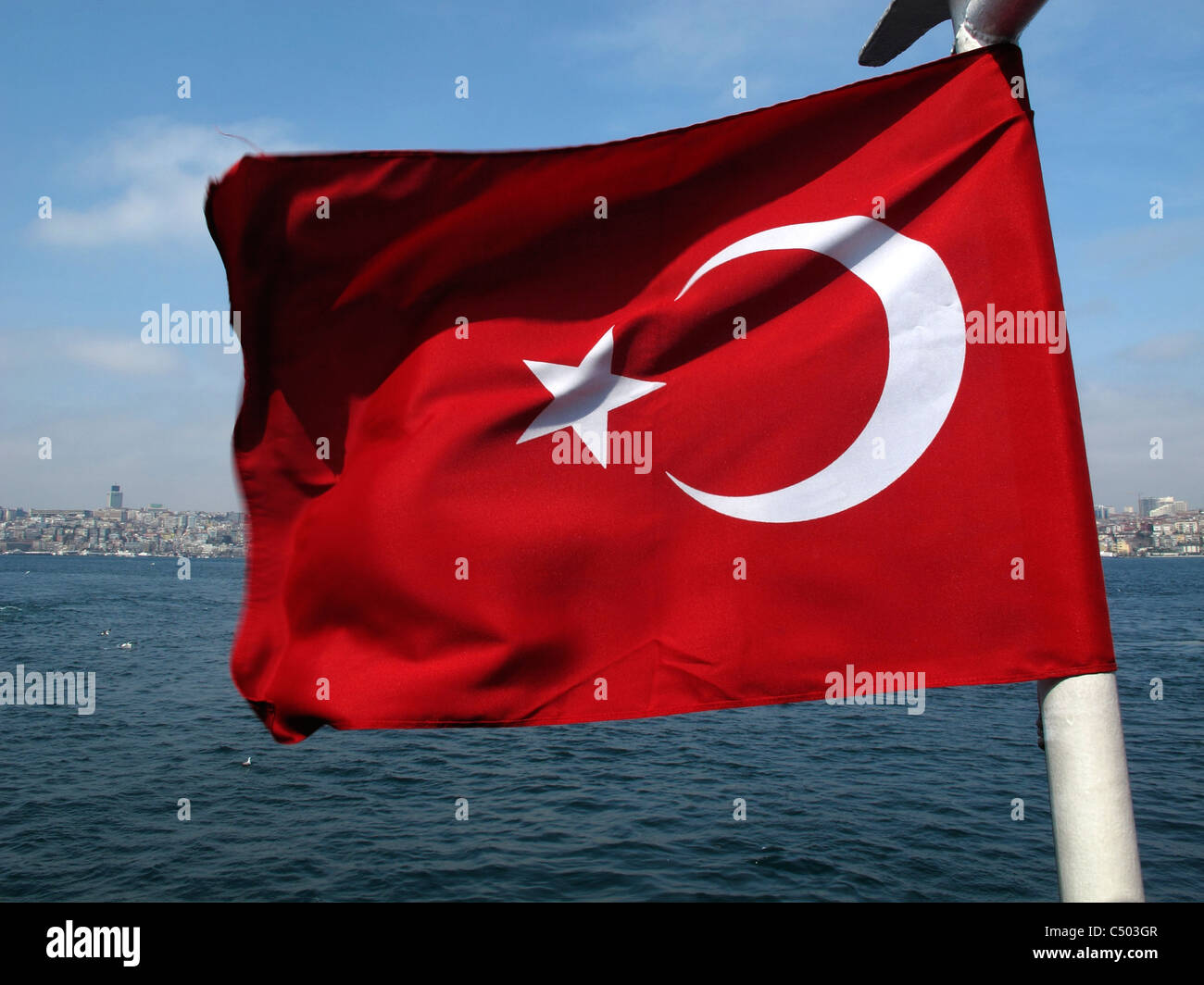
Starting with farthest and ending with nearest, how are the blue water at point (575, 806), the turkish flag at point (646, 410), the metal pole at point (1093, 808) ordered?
the blue water at point (575, 806) < the turkish flag at point (646, 410) < the metal pole at point (1093, 808)

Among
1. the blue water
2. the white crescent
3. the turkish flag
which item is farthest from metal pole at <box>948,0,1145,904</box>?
the blue water

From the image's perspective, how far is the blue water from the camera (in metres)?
18.6

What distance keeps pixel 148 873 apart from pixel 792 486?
63.9ft

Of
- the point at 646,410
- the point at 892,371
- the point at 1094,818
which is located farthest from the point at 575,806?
the point at 1094,818

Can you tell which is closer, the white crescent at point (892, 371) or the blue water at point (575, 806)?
the white crescent at point (892, 371)

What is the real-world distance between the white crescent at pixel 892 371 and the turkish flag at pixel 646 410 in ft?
0.04

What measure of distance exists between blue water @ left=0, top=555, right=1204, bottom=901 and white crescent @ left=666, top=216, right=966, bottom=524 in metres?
14.5

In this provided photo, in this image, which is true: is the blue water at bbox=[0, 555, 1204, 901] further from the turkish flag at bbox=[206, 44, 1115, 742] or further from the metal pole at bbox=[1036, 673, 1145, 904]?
the metal pole at bbox=[1036, 673, 1145, 904]

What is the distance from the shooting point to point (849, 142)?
460cm

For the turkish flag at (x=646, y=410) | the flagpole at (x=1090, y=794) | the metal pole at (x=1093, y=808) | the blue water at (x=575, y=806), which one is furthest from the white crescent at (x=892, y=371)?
the blue water at (x=575, y=806)

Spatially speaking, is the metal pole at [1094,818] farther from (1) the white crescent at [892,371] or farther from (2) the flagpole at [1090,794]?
(1) the white crescent at [892,371]

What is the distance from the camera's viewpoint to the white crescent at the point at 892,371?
14.1 ft
